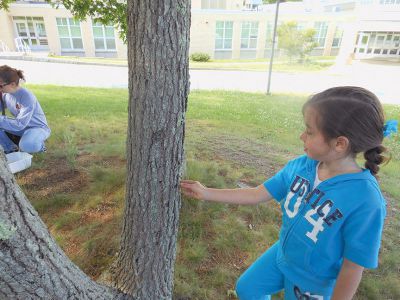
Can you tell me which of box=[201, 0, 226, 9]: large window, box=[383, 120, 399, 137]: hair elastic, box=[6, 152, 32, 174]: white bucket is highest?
box=[201, 0, 226, 9]: large window

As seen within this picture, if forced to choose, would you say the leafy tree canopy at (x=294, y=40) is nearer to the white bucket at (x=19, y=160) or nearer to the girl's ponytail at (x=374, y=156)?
the white bucket at (x=19, y=160)

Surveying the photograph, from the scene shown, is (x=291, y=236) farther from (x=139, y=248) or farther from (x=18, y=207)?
(x=18, y=207)

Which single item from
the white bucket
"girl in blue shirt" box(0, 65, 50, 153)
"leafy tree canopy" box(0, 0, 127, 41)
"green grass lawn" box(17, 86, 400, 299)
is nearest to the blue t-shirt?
"green grass lawn" box(17, 86, 400, 299)

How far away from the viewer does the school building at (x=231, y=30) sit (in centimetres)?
2238

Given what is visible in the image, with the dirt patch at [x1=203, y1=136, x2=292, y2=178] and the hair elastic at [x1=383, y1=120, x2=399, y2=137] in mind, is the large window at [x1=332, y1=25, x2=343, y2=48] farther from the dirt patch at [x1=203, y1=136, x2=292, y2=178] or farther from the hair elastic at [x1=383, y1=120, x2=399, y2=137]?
the hair elastic at [x1=383, y1=120, x2=399, y2=137]

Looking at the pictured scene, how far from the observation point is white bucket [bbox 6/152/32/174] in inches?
134

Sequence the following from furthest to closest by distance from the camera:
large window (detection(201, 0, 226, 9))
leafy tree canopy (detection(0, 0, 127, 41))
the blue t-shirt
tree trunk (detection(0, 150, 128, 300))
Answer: large window (detection(201, 0, 226, 9))
leafy tree canopy (detection(0, 0, 127, 41))
the blue t-shirt
tree trunk (detection(0, 150, 128, 300))

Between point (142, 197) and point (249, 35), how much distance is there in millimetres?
27084

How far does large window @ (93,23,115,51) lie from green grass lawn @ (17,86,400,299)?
1907 centimetres

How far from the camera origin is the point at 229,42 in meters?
26.0

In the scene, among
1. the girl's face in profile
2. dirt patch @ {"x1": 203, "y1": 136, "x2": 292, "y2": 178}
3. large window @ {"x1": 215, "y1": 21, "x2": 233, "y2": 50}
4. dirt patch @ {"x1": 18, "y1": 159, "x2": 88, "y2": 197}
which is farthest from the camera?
large window @ {"x1": 215, "y1": 21, "x2": 233, "y2": 50}

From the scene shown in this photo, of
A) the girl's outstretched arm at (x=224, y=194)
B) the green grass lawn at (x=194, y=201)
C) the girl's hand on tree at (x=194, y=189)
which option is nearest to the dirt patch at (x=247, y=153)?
the green grass lawn at (x=194, y=201)

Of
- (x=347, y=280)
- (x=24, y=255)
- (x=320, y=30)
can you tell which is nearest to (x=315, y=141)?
(x=347, y=280)

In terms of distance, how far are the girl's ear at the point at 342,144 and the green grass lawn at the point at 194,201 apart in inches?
55.8
